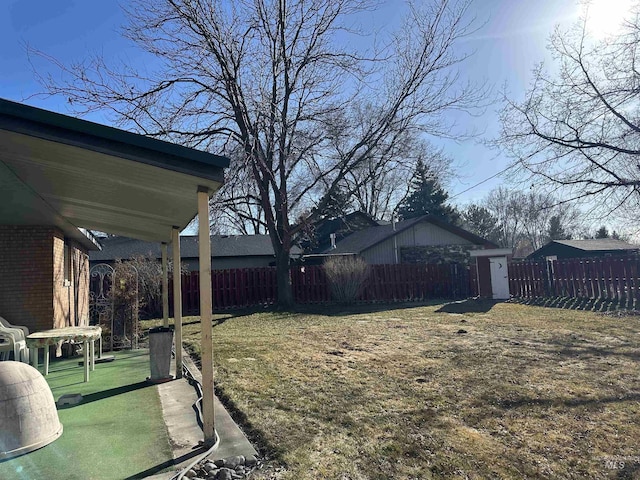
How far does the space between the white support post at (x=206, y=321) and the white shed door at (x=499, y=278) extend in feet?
56.5

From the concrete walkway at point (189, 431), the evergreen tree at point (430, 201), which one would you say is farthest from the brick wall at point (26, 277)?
the evergreen tree at point (430, 201)

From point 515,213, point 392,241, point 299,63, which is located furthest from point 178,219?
point 515,213

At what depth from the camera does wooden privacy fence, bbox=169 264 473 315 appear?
18.9 meters

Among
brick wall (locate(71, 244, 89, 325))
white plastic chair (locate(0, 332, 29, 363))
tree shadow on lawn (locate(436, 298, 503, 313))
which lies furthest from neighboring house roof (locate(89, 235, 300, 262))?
white plastic chair (locate(0, 332, 29, 363))

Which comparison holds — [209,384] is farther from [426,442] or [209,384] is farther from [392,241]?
[392,241]

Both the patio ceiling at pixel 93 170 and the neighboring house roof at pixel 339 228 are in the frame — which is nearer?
the patio ceiling at pixel 93 170

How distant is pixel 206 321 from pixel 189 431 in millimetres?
1165

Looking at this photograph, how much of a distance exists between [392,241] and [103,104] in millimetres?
16468

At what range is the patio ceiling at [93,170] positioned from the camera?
329 cm

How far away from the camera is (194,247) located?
997 inches

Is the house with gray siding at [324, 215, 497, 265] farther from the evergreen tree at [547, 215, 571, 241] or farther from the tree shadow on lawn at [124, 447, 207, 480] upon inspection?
the evergreen tree at [547, 215, 571, 241]

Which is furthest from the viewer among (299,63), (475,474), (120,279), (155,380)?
(299,63)

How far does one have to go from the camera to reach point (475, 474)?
3146 millimetres

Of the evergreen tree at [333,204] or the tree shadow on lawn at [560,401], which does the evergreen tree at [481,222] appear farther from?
the tree shadow on lawn at [560,401]
